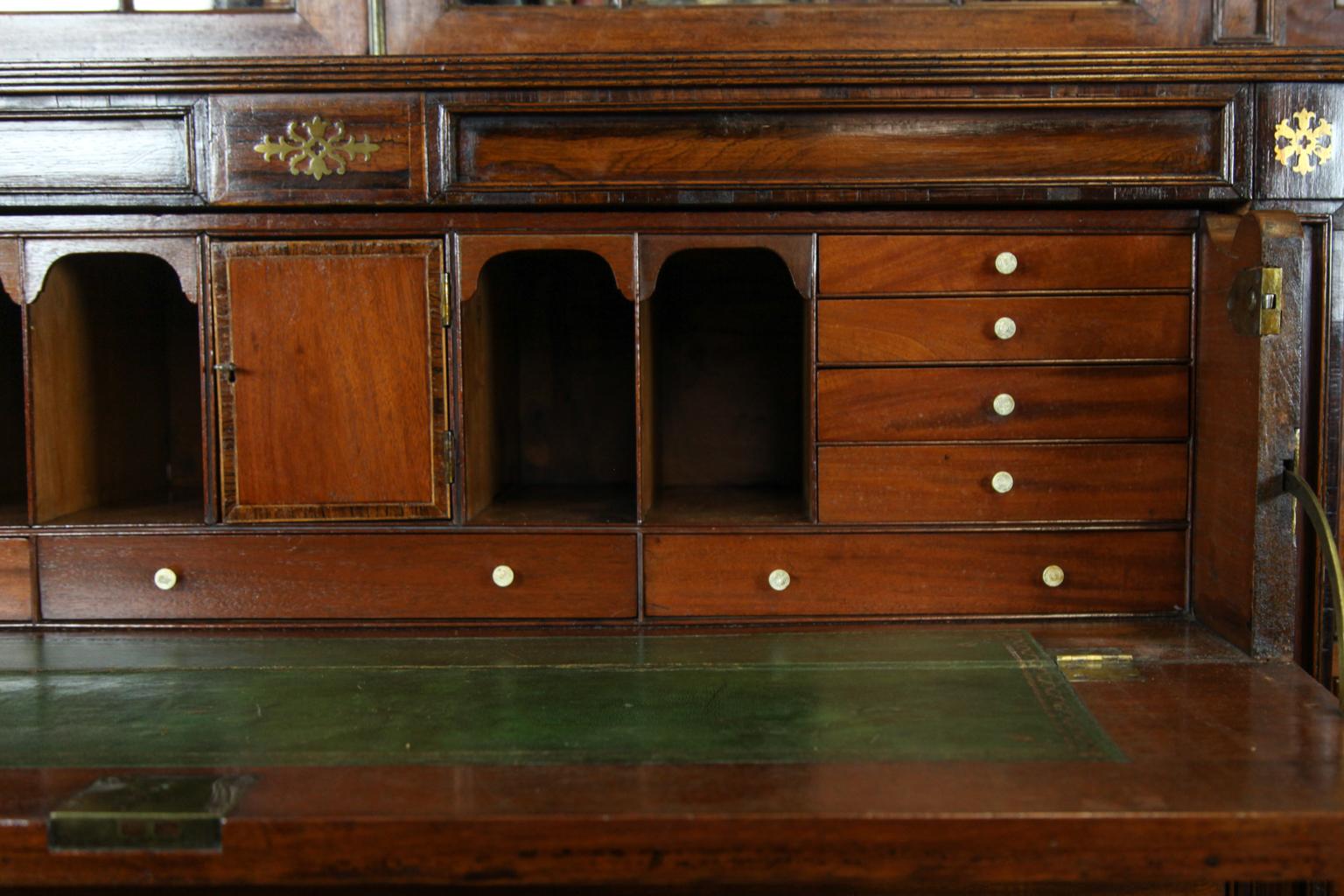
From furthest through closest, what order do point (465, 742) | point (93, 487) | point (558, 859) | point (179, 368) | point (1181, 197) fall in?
1. point (179, 368)
2. point (93, 487)
3. point (1181, 197)
4. point (465, 742)
5. point (558, 859)

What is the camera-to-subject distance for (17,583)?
180 cm

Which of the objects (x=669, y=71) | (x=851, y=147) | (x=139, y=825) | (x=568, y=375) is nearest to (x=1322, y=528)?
(x=851, y=147)

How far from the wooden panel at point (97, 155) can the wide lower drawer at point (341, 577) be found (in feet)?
1.89

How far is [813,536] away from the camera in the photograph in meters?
1.80

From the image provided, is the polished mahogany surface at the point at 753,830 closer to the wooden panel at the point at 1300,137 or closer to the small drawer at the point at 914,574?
the small drawer at the point at 914,574

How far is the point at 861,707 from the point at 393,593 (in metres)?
0.85

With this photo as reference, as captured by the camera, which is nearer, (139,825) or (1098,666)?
(139,825)

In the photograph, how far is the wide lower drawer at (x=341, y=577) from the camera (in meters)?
1.80

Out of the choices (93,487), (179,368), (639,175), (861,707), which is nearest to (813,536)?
(861,707)

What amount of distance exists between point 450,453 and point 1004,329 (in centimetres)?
93

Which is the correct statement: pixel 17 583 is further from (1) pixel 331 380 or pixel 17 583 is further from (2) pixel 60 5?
A: (2) pixel 60 5

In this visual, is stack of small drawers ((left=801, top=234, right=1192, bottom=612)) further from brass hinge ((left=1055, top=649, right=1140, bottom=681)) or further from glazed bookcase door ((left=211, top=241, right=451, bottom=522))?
glazed bookcase door ((left=211, top=241, right=451, bottom=522))

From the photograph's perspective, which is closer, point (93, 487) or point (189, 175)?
point (189, 175)

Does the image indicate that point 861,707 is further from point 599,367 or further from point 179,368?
point 179,368
